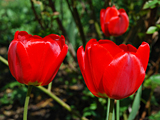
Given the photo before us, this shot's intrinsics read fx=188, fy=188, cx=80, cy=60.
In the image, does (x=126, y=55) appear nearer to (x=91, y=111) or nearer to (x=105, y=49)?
(x=105, y=49)

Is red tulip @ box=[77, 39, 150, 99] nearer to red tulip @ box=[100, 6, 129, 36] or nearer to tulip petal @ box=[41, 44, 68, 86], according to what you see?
tulip petal @ box=[41, 44, 68, 86]

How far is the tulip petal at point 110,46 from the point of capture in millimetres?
455

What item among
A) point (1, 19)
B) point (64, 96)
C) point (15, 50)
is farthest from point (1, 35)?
point (15, 50)

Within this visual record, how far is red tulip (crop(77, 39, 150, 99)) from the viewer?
16.5 inches

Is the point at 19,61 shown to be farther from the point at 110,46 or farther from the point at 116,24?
the point at 116,24

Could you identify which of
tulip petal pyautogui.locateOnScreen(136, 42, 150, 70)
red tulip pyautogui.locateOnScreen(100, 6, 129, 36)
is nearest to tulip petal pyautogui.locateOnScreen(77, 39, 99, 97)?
tulip petal pyautogui.locateOnScreen(136, 42, 150, 70)

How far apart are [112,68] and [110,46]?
66 millimetres

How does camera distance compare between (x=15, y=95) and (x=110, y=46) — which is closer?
(x=110, y=46)

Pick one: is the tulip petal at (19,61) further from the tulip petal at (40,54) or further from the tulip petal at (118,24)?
the tulip petal at (118,24)

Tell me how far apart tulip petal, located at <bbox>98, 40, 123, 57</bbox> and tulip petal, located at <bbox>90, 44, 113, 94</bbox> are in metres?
0.03

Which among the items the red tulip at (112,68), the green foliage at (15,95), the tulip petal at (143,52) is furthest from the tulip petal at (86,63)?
the green foliage at (15,95)

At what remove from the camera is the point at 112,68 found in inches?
16.5

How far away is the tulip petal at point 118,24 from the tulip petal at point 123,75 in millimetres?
409

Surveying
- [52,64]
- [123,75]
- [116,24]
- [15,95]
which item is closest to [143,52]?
[123,75]
